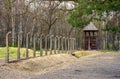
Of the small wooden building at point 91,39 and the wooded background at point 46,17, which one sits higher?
the wooded background at point 46,17

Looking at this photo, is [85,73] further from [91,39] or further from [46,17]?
[46,17]

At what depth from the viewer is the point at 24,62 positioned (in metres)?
18.4

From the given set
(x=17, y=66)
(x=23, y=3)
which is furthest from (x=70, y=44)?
(x=17, y=66)

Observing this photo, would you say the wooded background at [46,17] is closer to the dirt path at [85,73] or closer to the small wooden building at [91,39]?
the small wooden building at [91,39]

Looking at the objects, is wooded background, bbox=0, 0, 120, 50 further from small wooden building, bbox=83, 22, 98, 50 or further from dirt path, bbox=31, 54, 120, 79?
dirt path, bbox=31, 54, 120, 79

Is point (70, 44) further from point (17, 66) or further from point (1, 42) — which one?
point (17, 66)

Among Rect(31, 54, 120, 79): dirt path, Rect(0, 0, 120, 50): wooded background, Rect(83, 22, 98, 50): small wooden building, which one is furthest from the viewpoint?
Rect(83, 22, 98, 50): small wooden building

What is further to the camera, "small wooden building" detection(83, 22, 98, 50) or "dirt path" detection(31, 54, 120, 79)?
"small wooden building" detection(83, 22, 98, 50)

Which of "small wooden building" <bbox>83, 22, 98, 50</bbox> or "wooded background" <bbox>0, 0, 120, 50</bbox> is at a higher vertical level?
"wooded background" <bbox>0, 0, 120, 50</bbox>

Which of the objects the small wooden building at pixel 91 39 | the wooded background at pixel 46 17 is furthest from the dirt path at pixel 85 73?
the small wooden building at pixel 91 39

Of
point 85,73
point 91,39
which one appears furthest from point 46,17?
point 85,73

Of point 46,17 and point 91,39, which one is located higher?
point 46,17

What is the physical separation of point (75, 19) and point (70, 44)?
832 inches

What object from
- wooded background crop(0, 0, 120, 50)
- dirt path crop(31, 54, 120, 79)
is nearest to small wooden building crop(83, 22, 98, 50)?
A: wooded background crop(0, 0, 120, 50)
